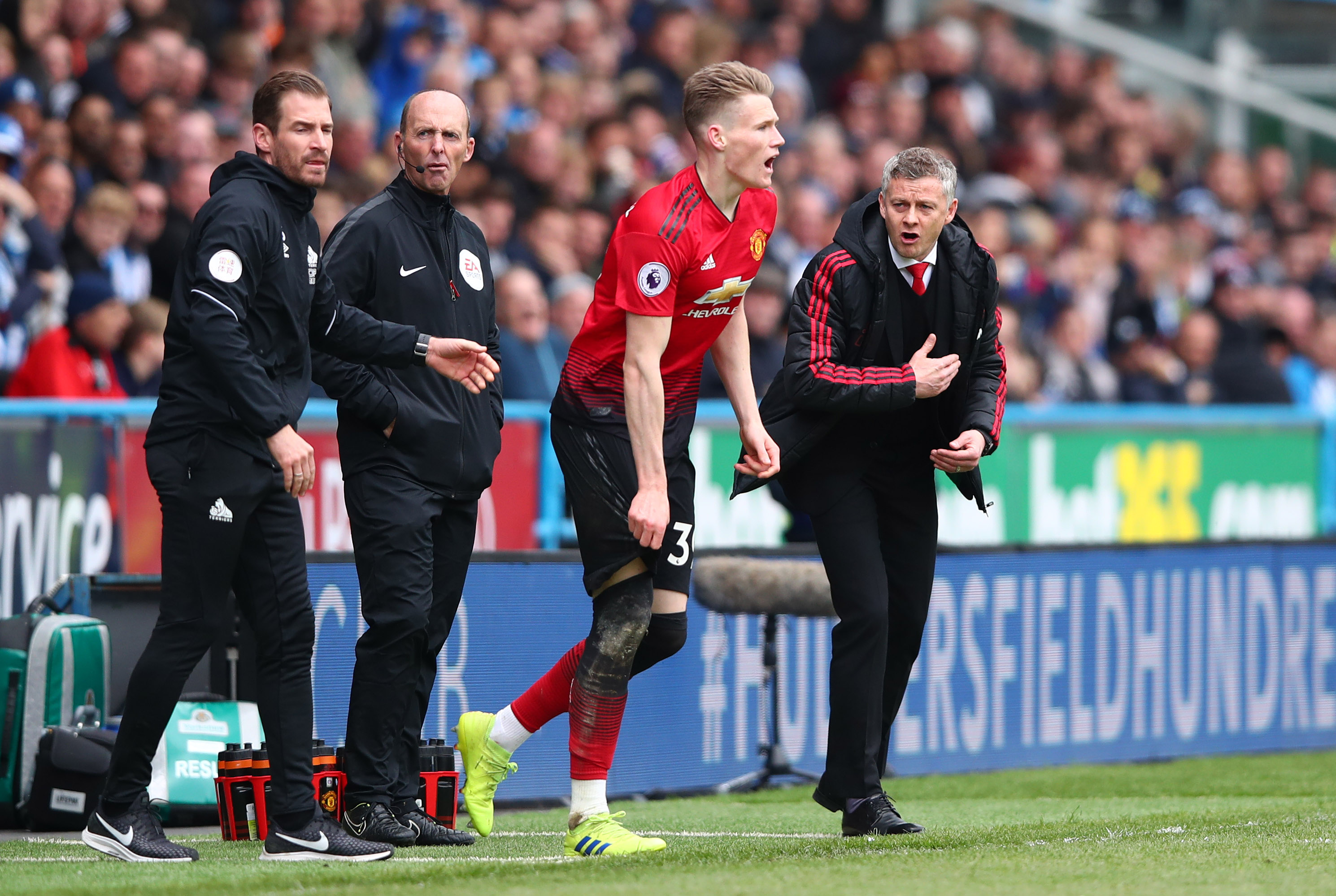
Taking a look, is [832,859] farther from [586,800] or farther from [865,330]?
[865,330]

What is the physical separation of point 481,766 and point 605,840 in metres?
0.74

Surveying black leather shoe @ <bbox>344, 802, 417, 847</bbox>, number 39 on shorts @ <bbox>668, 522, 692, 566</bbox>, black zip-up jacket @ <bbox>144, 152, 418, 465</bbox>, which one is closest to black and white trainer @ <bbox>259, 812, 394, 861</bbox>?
black leather shoe @ <bbox>344, 802, 417, 847</bbox>

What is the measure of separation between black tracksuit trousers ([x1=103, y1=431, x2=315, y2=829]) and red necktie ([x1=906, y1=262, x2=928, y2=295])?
6.92 feet

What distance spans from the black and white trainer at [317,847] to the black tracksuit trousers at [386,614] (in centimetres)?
27

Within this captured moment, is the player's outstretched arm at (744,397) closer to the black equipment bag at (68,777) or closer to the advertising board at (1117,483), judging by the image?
the black equipment bag at (68,777)

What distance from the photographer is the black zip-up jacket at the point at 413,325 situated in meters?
5.84

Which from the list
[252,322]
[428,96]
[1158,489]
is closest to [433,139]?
[428,96]

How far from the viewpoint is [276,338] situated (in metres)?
5.51

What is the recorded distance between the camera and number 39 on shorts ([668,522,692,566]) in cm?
570

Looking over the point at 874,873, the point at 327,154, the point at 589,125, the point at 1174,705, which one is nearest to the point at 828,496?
the point at 874,873

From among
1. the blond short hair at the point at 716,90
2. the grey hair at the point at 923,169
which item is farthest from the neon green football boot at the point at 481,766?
the grey hair at the point at 923,169

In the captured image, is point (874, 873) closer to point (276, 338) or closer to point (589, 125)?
point (276, 338)

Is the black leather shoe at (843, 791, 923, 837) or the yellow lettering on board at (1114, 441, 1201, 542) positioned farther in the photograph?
the yellow lettering on board at (1114, 441, 1201, 542)

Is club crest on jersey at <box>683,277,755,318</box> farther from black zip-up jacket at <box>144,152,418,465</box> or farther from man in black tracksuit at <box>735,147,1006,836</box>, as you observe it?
black zip-up jacket at <box>144,152,418,465</box>
